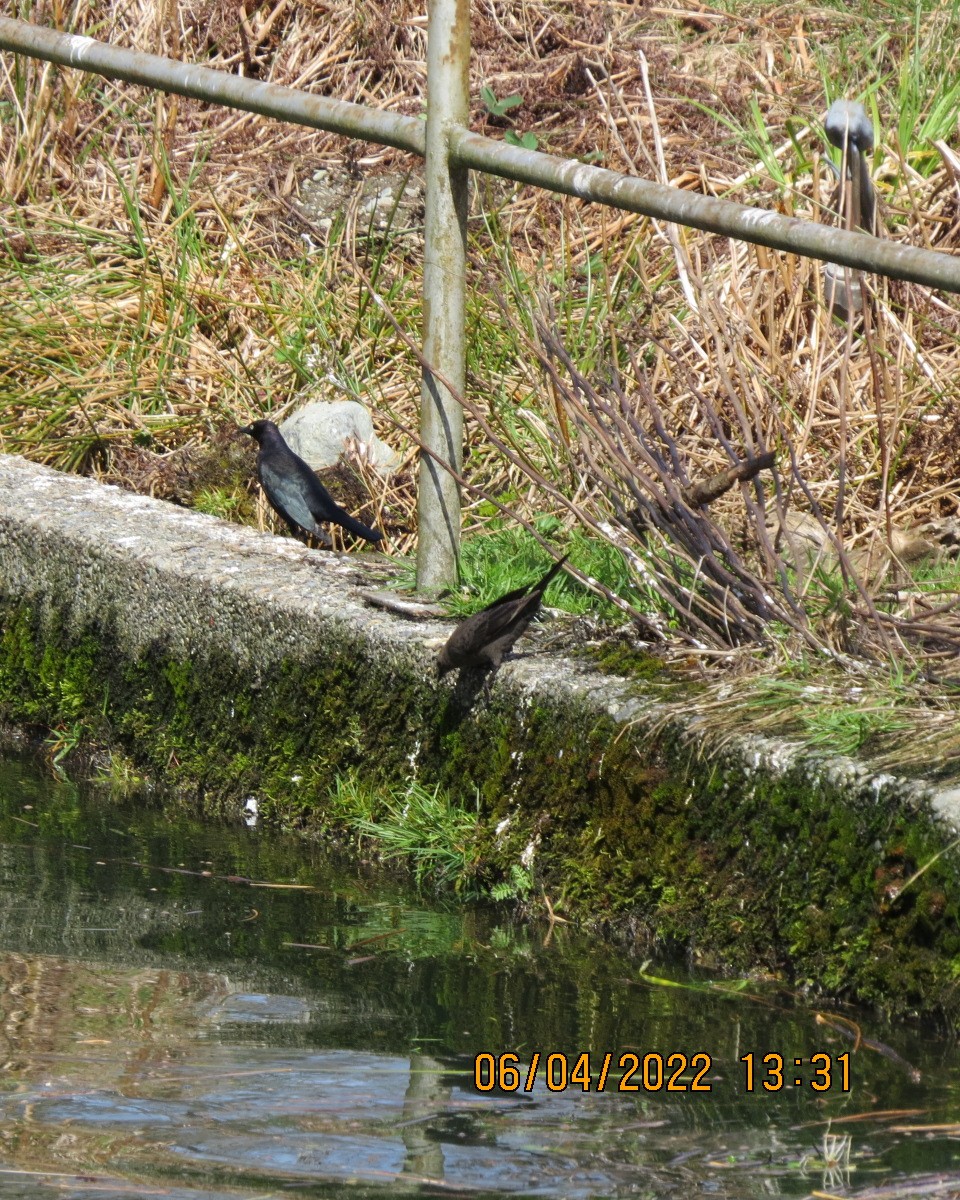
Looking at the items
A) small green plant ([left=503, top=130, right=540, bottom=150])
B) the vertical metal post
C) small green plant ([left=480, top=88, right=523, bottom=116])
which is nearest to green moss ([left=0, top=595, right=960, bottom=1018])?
the vertical metal post

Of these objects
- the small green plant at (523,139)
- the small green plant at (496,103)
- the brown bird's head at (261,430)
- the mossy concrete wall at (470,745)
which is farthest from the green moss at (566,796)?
the small green plant at (496,103)

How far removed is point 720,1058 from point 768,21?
240 inches

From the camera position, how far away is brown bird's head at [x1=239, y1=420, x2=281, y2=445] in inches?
192

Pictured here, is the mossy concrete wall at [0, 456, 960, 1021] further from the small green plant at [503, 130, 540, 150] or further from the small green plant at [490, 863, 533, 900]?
the small green plant at [503, 130, 540, 150]

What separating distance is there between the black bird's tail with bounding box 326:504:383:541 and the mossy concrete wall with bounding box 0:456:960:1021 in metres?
0.56

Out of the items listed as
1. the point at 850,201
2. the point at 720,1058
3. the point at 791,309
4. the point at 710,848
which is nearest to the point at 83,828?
the point at 710,848

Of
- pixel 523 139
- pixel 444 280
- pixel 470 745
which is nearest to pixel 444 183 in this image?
pixel 444 280

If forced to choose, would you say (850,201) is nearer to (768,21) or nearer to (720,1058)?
(720,1058)

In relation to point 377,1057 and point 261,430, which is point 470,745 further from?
point 261,430

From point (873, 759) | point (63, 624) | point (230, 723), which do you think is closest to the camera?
point (873, 759)

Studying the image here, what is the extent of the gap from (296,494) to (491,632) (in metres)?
1.72

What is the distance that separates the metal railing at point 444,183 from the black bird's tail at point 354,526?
1.11 m

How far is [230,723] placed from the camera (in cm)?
368

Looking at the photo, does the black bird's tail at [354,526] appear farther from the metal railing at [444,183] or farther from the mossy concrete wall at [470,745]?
the metal railing at [444,183]
